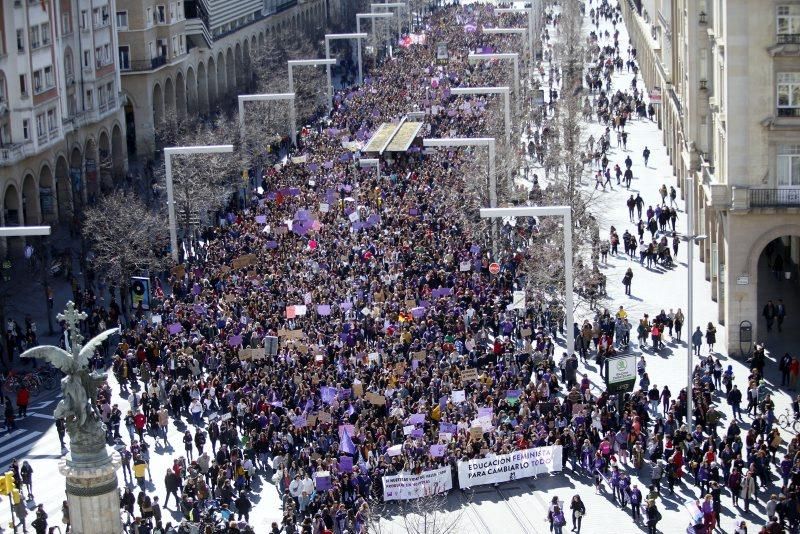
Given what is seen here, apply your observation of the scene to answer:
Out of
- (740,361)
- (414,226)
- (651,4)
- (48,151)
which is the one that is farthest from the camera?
(651,4)

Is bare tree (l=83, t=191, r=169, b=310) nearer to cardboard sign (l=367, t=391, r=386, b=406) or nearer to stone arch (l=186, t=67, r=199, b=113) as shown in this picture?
cardboard sign (l=367, t=391, r=386, b=406)

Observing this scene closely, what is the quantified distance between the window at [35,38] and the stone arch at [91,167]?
8.81 m

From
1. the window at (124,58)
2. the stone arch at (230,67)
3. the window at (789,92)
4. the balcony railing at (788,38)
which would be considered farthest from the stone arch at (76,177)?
the stone arch at (230,67)

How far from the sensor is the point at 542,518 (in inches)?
2047

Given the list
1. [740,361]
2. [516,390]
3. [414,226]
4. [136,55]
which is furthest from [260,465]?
[136,55]

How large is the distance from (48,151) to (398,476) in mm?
48121

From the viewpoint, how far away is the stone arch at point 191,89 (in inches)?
5192

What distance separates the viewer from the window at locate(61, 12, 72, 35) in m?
101

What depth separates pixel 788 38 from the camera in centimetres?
6606

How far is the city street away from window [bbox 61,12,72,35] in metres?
17.8

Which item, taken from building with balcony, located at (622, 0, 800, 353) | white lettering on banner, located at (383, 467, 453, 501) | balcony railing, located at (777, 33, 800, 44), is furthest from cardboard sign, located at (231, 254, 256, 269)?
white lettering on banner, located at (383, 467, 453, 501)

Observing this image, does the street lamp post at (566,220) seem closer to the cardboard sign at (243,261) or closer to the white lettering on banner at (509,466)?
the white lettering on banner at (509,466)

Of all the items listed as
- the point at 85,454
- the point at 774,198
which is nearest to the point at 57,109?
the point at 774,198

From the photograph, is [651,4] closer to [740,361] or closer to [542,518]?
[740,361]
